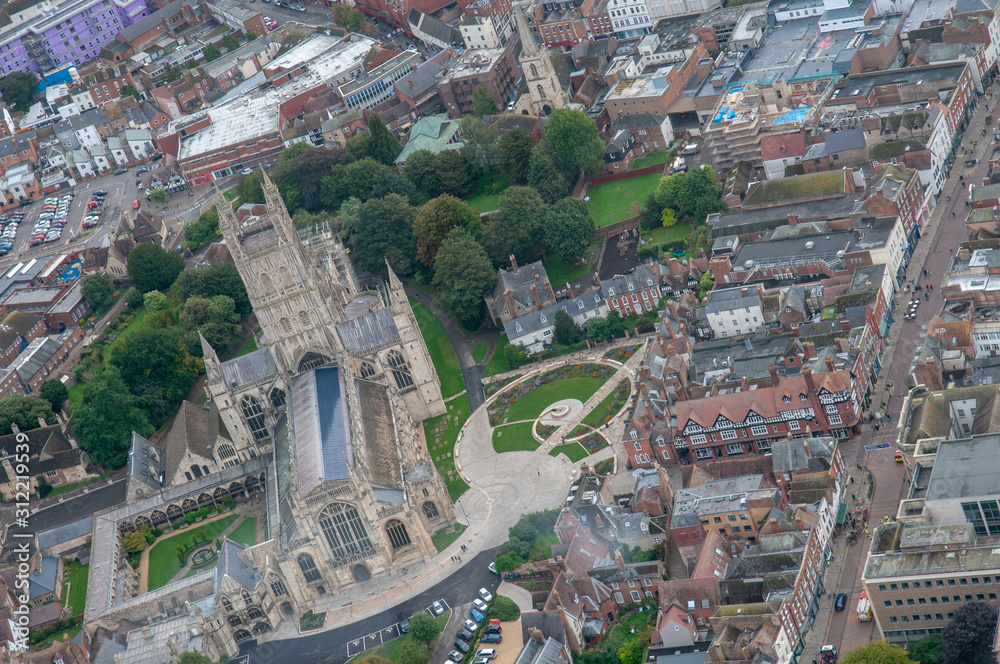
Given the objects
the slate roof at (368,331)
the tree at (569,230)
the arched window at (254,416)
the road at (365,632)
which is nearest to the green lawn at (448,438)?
the slate roof at (368,331)

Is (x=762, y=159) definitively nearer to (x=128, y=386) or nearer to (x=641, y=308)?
(x=641, y=308)

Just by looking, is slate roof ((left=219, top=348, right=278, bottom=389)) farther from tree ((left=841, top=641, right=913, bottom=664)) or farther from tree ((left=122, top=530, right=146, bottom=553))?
tree ((left=841, top=641, right=913, bottom=664))

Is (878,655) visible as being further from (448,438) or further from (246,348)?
(246,348)

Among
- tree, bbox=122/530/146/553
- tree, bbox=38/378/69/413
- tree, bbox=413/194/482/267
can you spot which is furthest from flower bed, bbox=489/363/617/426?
tree, bbox=38/378/69/413

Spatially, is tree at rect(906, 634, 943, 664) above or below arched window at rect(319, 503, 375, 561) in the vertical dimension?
below

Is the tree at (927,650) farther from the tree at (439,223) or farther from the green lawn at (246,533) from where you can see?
the tree at (439,223)
